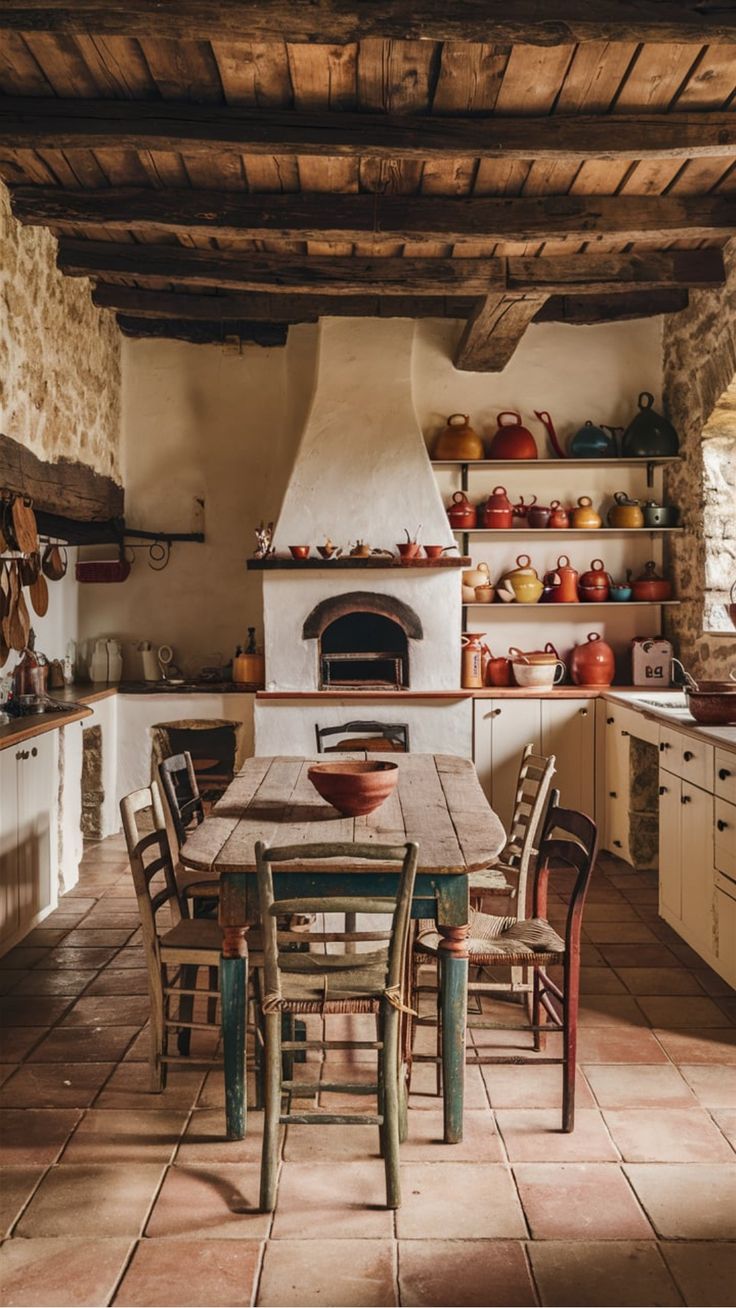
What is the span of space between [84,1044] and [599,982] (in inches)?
76.5

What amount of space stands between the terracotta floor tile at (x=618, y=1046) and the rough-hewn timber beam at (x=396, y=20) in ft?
10.5

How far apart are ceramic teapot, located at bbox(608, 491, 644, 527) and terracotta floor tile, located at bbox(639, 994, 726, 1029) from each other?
3.53 m

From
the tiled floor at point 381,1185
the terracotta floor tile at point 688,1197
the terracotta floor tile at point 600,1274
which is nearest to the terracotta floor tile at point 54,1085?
the tiled floor at point 381,1185

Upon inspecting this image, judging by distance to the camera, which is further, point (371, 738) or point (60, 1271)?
point (371, 738)

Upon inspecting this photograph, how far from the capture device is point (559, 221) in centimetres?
462

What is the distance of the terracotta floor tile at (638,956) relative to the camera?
4.19 metres

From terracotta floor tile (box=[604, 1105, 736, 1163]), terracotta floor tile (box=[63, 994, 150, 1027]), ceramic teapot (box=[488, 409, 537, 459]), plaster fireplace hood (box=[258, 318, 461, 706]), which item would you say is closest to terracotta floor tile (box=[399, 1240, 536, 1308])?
terracotta floor tile (box=[604, 1105, 736, 1163])

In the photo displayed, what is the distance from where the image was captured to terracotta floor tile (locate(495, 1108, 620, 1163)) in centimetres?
269

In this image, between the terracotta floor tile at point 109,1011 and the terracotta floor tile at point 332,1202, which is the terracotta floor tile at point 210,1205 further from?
the terracotta floor tile at point 109,1011

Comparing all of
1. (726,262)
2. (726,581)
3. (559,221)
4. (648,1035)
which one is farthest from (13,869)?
(726,262)

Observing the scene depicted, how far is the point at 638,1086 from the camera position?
122 inches

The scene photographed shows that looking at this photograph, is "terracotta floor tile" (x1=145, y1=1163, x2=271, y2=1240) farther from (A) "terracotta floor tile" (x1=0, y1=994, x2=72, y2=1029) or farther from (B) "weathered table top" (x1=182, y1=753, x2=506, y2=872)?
(A) "terracotta floor tile" (x1=0, y1=994, x2=72, y2=1029)

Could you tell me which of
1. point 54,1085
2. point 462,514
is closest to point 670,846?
point 54,1085

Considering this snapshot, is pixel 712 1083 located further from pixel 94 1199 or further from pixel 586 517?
pixel 586 517
